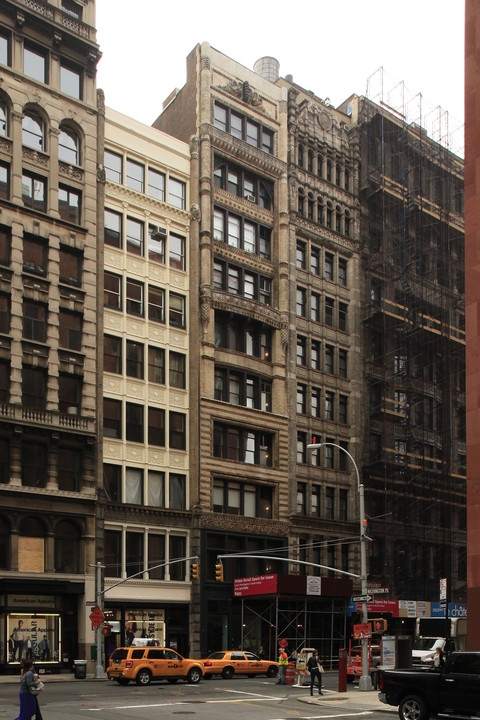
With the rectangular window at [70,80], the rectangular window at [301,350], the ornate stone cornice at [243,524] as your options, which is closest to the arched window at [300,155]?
the rectangular window at [301,350]

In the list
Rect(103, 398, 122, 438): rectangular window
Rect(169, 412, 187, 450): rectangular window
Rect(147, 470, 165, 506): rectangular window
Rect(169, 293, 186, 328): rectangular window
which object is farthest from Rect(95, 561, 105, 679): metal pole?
Rect(169, 293, 186, 328): rectangular window

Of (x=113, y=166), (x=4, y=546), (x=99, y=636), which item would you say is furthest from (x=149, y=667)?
(x=113, y=166)

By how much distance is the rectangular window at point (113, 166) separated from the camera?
5662 centimetres

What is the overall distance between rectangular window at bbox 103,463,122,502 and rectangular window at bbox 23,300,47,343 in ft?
28.0

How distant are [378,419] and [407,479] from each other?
233 inches

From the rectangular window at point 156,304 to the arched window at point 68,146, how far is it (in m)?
9.19

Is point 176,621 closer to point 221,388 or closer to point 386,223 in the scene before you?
point 221,388

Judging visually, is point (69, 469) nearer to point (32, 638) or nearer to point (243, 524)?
Result: point (32, 638)

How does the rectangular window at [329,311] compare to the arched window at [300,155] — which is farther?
the arched window at [300,155]

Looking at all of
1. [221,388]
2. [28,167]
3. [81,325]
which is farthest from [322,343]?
[28,167]

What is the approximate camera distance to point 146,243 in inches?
2267

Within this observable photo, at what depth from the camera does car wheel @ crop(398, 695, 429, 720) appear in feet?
75.9

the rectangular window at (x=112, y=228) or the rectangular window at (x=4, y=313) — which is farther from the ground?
the rectangular window at (x=112, y=228)

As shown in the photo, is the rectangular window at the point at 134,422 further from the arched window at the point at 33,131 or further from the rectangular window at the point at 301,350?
the arched window at the point at 33,131
